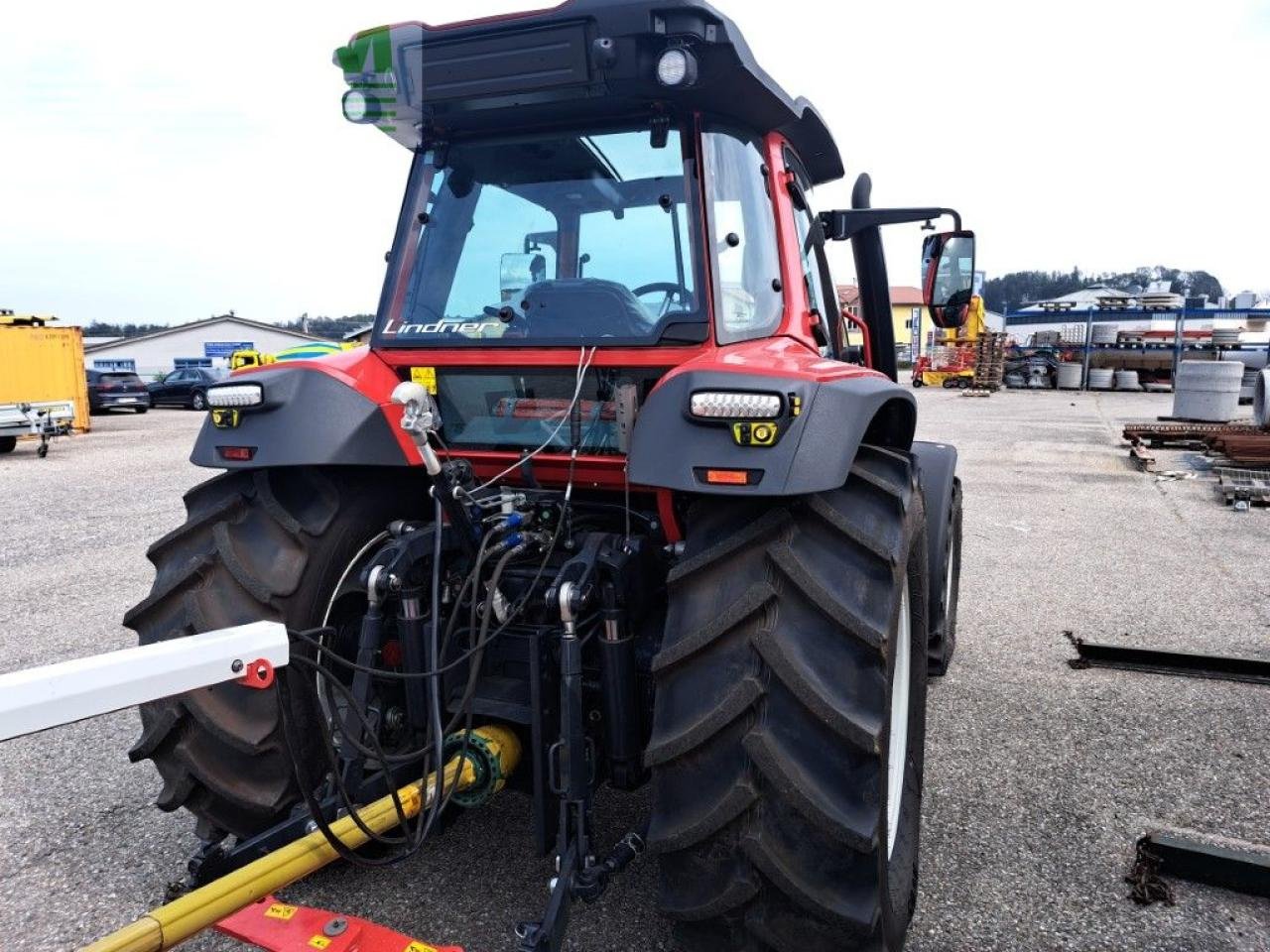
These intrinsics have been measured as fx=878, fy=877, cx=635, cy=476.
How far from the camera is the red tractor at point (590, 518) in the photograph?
1.93m

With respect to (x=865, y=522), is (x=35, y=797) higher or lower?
lower

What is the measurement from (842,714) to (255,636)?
118cm

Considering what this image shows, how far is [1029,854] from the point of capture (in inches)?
113

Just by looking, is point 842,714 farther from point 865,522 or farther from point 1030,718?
point 1030,718

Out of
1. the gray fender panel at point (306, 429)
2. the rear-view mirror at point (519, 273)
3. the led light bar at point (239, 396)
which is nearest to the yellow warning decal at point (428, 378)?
the gray fender panel at point (306, 429)

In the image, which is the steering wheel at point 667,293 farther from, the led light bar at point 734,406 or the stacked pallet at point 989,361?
the stacked pallet at point 989,361

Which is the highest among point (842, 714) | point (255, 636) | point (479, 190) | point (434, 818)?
point (479, 190)

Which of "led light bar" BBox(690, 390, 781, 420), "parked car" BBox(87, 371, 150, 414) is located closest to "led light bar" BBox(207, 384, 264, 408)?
"led light bar" BBox(690, 390, 781, 420)

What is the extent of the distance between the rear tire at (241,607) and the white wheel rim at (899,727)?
5.29 feet

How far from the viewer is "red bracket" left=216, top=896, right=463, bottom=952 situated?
2064 mm

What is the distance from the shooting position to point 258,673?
64.4 inches

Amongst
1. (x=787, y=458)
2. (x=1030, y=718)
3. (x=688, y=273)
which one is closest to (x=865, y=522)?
(x=787, y=458)

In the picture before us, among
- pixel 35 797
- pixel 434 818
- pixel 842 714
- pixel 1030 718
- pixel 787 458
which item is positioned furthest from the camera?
pixel 1030 718

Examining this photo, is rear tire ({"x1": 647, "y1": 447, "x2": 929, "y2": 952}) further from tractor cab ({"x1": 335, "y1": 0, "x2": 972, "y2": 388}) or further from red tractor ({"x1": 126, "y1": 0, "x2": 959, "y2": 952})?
tractor cab ({"x1": 335, "y1": 0, "x2": 972, "y2": 388})
